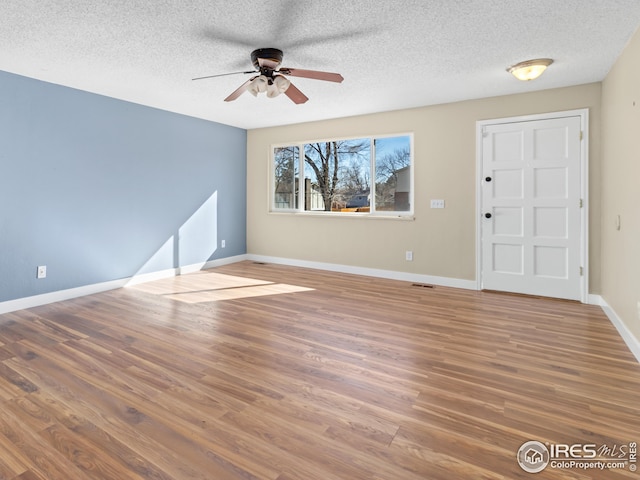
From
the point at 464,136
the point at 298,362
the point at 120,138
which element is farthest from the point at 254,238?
the point at 298,362

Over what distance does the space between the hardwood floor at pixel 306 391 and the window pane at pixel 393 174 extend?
199cm

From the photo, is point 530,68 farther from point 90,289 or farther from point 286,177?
point 90,289

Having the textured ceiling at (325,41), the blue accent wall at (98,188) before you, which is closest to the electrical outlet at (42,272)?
the blue accent wall at (98,188)

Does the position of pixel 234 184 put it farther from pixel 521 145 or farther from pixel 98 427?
pixel 98 427

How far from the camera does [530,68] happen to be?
11.1 feet

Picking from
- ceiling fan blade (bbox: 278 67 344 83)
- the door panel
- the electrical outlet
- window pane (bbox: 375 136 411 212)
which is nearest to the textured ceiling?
ceiling fan blade (bbox: 278 67 344 83)

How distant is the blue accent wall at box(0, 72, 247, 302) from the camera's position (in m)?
3.75

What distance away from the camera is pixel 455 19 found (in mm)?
2600

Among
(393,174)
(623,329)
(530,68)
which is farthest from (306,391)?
(393,174)

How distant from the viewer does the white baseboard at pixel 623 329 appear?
268 cm

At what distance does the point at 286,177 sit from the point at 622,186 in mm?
4670

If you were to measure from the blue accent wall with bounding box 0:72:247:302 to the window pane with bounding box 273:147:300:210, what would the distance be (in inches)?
35.1

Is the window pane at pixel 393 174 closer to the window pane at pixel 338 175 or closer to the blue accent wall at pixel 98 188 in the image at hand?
the window pane at pixel 338 175

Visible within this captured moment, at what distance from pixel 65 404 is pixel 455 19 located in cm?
349
